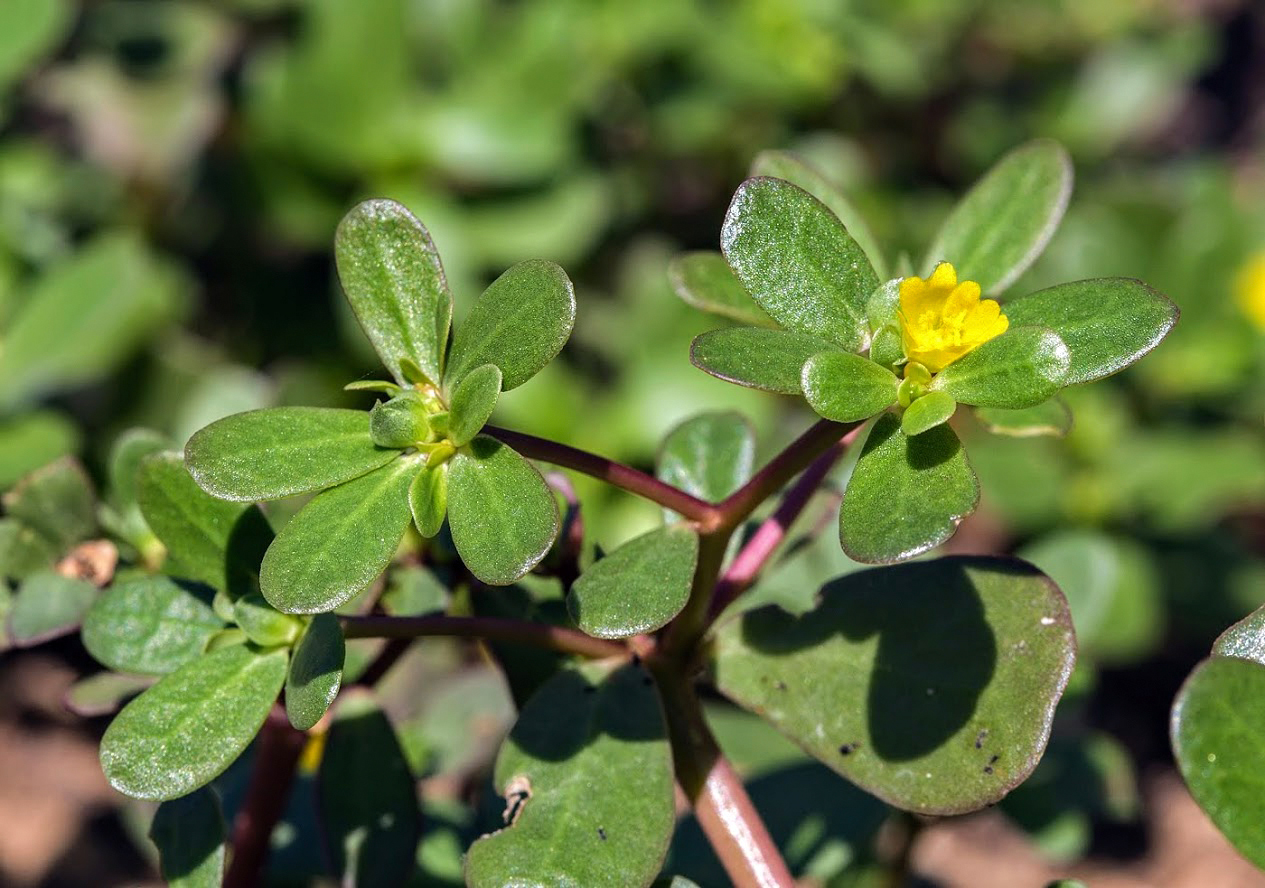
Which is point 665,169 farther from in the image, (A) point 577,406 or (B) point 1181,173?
(B) point 1181,173

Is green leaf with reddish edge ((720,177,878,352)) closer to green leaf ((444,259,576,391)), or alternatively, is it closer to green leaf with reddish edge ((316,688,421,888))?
green leaf ((444,259,576,391))

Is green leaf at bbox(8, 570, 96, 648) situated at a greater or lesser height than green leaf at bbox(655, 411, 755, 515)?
lesser

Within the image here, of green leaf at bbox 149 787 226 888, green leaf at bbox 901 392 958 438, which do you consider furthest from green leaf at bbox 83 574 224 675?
green leaf at bbox 901 392 958 438

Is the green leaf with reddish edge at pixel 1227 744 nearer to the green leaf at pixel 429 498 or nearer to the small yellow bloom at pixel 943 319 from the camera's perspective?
the small yellow bloom at pixel 943 319

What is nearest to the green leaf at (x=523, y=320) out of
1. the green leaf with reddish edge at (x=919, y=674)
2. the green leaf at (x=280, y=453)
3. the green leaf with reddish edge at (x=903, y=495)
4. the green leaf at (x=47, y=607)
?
the green leaf at (x=280, y=453)

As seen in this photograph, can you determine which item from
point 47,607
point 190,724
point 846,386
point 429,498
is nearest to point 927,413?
point 846,386

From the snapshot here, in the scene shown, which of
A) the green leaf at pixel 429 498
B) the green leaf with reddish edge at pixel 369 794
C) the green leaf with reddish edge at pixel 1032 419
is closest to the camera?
the green leaf at pixel 429 498
